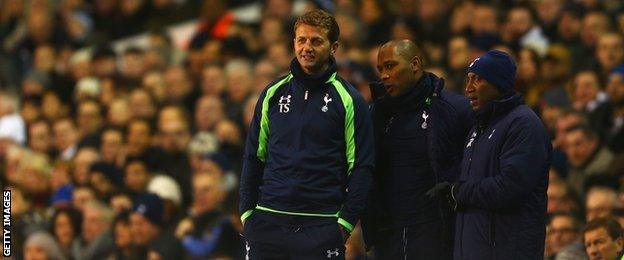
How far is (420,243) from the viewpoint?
6711mm

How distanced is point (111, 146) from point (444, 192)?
7.19 metres

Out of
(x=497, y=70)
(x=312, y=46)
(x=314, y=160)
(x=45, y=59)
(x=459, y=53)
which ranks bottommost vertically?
(x=314, y=160)

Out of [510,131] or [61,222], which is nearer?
[510,131]

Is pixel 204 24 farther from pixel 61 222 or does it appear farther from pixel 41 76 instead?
pixel 61 222

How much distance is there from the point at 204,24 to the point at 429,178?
890 cm

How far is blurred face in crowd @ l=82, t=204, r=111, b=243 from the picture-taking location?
11.7 metres

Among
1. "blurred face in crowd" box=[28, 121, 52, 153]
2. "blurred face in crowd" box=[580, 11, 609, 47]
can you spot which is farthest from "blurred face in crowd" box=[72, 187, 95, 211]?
"blurred face in crowd" box=[580, 11, 609, 47]

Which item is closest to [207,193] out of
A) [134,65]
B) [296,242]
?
[134,65]

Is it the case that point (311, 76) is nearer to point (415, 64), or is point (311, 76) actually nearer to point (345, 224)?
point (415, 64)

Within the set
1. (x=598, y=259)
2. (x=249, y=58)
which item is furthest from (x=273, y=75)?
(x=598, y=259)

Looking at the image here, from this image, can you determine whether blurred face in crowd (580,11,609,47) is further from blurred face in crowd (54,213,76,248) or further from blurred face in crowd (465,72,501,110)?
blurred face in crowd (465,72,501,110)

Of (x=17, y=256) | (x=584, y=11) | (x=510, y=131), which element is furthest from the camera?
(x=584, y=11)

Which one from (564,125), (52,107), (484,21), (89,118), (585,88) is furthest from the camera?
(52,107)

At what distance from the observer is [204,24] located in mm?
15336
